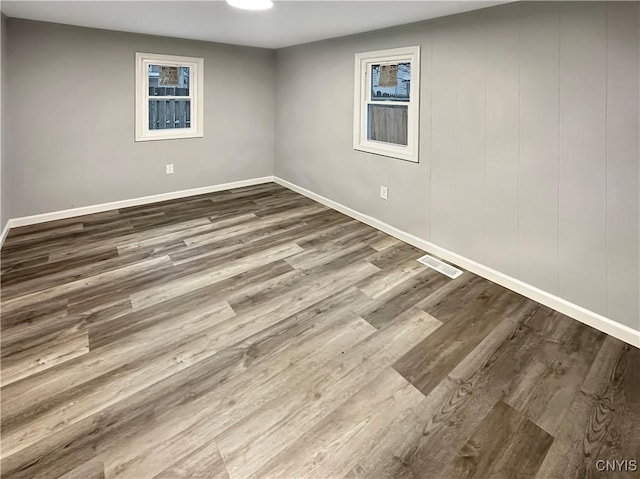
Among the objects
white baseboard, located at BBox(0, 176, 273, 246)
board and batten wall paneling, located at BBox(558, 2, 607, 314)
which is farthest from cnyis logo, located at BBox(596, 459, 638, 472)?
white baseboard, located at BBox(0, 176, 273, 246)

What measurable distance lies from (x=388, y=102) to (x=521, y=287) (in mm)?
2324

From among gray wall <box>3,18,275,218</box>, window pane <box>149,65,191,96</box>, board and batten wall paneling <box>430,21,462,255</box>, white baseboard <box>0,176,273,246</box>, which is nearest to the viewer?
board and batten wall paneling <box>430,21,462,255</box>

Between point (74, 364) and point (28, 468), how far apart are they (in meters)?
0.67

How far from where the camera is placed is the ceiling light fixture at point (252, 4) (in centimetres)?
286

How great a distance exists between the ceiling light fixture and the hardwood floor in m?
2.12

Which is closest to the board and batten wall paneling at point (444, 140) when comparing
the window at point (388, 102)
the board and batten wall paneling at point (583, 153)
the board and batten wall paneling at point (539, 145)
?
the window at point (388, 102)

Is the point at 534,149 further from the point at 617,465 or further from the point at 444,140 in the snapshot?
the point at 617,465

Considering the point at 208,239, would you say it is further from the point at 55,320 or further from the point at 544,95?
the point at 544,95

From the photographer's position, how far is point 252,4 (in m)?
2.94

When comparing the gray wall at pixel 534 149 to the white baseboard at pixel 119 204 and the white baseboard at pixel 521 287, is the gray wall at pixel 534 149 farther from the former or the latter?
the white baseboard at pixel 119 204

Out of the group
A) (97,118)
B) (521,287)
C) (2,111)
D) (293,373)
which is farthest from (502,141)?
(2,111)

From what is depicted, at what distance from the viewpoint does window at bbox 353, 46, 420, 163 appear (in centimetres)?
362

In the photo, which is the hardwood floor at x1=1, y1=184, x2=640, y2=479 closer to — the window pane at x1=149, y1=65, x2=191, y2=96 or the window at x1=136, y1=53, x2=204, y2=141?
the window at x1=136, y1=53, x2=204, y2=141

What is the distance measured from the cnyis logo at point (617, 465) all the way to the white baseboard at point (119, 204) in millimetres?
4821
